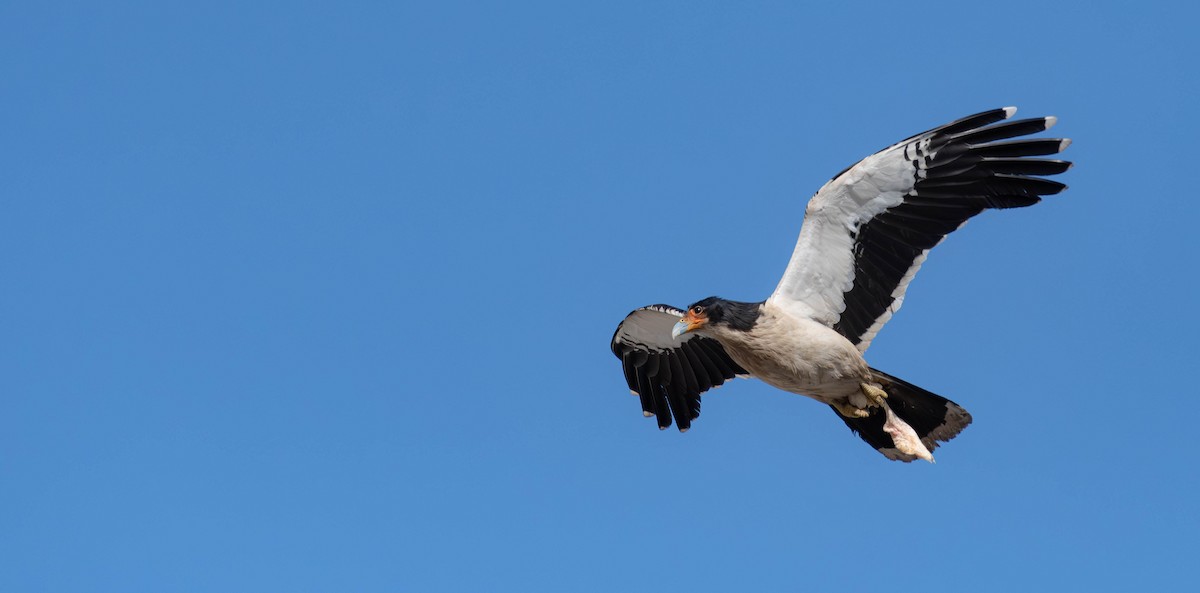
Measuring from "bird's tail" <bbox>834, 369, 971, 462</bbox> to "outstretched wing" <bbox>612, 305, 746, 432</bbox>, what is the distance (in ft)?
6.08

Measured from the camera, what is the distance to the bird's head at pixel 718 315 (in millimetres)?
10578

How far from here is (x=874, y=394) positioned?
426 inches

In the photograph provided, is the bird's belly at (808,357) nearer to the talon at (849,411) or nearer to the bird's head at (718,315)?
the bird's head at (718,315)

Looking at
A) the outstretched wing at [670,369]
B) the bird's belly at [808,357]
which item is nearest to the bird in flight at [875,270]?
the bird's belly at [808,357]

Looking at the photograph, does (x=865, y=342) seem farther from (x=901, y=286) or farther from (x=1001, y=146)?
(x=1001, y=146)

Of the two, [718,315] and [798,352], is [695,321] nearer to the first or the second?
[718,315]

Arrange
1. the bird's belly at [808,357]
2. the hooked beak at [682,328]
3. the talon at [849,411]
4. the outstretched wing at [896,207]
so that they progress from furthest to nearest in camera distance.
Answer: the talon at [849,411], the hooked beak at [682,328], the bird's belly at [808,357], the outstretched wing at [896,207]

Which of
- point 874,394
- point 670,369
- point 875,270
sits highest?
point 670,369

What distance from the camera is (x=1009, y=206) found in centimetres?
1027

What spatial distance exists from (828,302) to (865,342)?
467 mm

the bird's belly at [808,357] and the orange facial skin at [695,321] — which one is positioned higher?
the orange facial skin at [695,321]

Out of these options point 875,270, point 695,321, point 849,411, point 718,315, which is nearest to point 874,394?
Answer: point 849,411

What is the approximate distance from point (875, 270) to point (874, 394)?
105 cm

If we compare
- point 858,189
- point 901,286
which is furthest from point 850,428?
point 858,189
